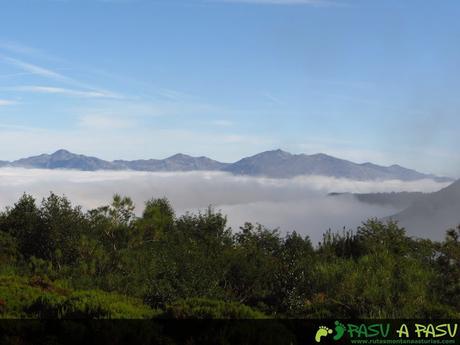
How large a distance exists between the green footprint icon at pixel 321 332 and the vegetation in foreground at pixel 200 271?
2179 mm

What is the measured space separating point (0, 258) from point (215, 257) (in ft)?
65.7

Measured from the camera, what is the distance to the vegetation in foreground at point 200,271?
25.9m

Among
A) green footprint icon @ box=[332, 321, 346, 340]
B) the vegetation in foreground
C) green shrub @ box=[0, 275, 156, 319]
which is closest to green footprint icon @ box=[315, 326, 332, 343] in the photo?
green footprint icon @ box=[332, 321, 346, 340]

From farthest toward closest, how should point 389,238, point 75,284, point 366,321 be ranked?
point 389,238 < point 75,284 < point 366,321

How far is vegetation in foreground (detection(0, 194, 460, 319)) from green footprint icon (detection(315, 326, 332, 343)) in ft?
7.15

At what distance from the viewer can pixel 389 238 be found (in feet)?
190

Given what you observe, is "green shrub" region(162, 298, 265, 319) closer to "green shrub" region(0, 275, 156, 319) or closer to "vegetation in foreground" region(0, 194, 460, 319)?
"vegetation in foreground" region(0, 194, 460, 319)

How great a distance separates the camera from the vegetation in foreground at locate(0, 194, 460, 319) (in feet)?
84.8

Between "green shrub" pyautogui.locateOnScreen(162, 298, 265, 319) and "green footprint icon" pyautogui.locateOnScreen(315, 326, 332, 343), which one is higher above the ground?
"green shrub" pyautogui.locateOnScreen(162, 298, 265, 319)

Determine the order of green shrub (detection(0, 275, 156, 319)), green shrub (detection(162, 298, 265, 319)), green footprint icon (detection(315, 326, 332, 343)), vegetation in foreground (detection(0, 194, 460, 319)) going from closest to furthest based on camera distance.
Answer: green footprint icon (detection(315, 326, 332, 343)) → green shrub (detection(162, 298, 265, 319)) → green shrub (detection(0, 275, 156, 319)) → vegetation in foreground (detection(0, 194, 460, 319))

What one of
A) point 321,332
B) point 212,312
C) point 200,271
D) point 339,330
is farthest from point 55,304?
point 200,271

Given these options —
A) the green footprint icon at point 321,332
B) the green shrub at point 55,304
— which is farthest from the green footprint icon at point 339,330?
the green shrub at point 55,304

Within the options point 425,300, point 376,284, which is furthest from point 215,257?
point 425,300

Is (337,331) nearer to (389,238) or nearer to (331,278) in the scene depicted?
(331,278)
